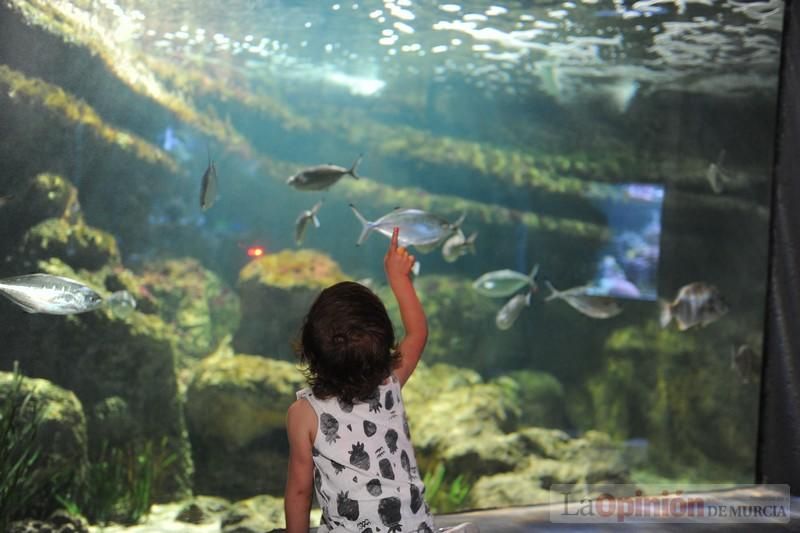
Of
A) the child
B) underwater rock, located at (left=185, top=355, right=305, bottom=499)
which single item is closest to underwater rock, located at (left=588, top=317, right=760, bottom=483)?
underwater rock, located at (left=185, top=355, right=305, bottom=499)

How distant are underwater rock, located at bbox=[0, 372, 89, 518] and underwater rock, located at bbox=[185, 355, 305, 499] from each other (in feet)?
4.36

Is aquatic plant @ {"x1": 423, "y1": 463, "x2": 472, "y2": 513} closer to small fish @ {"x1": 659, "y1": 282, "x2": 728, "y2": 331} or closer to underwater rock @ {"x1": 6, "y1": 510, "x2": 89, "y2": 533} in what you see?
small fish @ {"x1": 659, "y1": 282, "x2": 728, "y2": 331}

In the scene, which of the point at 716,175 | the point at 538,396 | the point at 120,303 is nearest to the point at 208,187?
the point at 120,303

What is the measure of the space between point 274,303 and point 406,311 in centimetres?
612

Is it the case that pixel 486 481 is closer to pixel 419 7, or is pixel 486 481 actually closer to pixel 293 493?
pixel 293 493

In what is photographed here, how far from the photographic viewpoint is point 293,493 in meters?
2.16

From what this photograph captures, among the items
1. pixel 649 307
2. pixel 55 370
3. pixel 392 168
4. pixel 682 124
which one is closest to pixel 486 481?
pixel 55 370

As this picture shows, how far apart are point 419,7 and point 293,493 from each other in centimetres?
794

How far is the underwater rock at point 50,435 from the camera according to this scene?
461 cm

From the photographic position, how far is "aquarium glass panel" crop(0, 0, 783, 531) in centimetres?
516

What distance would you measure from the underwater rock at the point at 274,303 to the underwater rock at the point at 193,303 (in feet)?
Answer: 1.37

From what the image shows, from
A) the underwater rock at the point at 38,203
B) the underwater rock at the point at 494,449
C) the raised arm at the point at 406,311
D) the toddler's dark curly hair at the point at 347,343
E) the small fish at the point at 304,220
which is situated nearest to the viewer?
the toddler's dark curly hair at the point at 347,343

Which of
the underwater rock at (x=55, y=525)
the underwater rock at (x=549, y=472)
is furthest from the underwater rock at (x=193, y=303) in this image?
the underwater rock at (x=549, y=472)

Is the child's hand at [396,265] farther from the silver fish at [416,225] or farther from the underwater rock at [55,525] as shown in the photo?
the underwater rock at [55,525]
